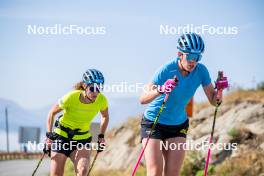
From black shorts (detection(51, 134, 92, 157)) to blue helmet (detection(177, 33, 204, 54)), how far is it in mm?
2427

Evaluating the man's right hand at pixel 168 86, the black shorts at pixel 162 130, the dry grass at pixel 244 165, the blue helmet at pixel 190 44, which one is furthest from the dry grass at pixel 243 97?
the man's right hand at pixel 168 86

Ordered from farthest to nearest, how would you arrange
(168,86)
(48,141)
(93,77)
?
(48,141), (93,77), (168,86)

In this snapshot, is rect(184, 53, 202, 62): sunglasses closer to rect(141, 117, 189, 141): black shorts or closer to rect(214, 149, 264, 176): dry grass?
rect(141, 117, 189, 141): black shorts

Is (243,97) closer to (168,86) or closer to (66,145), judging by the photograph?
(66,145)

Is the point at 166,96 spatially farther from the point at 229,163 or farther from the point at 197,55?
the point at 229,163


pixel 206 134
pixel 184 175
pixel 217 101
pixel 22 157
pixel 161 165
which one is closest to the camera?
pixel 161 165

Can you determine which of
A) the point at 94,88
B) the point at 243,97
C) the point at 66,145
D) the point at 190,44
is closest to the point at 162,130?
the point at 190,44

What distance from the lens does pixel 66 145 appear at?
8.20 meters

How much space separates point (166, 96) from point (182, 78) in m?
0.32

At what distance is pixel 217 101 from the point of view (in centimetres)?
706

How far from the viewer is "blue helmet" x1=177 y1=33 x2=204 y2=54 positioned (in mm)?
6586

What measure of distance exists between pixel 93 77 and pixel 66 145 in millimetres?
1165

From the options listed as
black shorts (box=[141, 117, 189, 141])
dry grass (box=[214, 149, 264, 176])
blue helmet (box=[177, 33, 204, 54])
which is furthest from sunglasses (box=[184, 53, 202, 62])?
dry grass (box=[214, 149, 264, 176])

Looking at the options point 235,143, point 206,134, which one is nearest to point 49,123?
point 235,143
